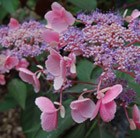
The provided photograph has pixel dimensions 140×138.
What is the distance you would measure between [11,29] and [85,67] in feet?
0.81

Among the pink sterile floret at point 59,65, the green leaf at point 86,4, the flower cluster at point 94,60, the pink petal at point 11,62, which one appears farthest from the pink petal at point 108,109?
the green leaf at point 86,4

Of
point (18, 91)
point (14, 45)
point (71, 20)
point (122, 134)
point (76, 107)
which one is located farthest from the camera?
point (122, 134)

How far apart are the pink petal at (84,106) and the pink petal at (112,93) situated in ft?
0.12

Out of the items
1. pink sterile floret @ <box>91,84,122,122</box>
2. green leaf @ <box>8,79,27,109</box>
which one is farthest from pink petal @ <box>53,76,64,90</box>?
green leaf @ <box>8,79,27,109</box>

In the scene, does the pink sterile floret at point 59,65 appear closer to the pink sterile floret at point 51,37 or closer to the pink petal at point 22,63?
the pink sterile floret at point 51,37

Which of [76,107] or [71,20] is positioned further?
[71,20]

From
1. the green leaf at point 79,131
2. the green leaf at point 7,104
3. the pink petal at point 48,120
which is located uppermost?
the pink petal at point 48,120

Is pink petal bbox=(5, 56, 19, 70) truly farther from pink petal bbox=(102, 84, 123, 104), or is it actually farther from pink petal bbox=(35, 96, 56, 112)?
pink petal bbox=(102, 84, 123, 104)

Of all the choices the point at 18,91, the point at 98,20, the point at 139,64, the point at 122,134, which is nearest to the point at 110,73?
the point at 139,64

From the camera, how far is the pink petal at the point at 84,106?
0.98 metres

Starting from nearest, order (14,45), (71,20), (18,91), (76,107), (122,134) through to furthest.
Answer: (76,107)
(71,20)
(14,45)
(18,91)
(122,134)

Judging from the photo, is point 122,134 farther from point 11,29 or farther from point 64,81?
point 64,81

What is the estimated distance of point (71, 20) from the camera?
114cm

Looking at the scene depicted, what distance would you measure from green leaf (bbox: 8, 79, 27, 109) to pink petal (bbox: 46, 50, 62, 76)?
461 millimetres
